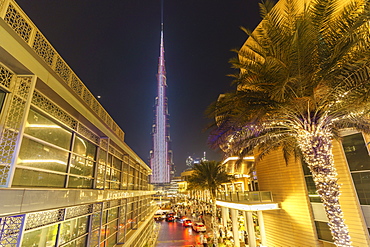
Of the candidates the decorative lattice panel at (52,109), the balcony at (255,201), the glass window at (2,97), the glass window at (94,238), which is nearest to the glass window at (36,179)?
the glass window at (2,97)

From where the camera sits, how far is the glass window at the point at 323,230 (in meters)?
10.5

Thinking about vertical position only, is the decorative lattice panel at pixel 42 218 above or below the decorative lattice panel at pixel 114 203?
above

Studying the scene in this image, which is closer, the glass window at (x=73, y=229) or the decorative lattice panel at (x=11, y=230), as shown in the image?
the decorative lattice panel at (x=11, y=230)

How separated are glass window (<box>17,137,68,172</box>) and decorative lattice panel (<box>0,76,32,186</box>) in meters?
0.63

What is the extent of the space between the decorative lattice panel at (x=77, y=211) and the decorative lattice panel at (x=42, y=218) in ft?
1.09

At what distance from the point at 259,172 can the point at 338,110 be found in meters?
11.4

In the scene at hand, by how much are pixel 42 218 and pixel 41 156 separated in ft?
5.19

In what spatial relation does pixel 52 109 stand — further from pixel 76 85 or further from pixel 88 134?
pixel 88 134

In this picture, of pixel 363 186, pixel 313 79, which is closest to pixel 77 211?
pixel 313 79

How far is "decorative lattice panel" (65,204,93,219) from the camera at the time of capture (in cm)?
571

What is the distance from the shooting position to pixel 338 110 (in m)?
6.71

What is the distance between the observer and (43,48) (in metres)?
4.93

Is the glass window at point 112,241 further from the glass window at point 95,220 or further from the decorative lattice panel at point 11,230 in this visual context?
the decorative lattice panel at point 11,230

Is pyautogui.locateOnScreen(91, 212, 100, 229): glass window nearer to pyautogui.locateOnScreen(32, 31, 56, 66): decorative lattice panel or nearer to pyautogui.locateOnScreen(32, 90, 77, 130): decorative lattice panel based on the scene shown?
pyautogui.locateOnScreen(32, 90, 77, 130): decorative lattice panel
